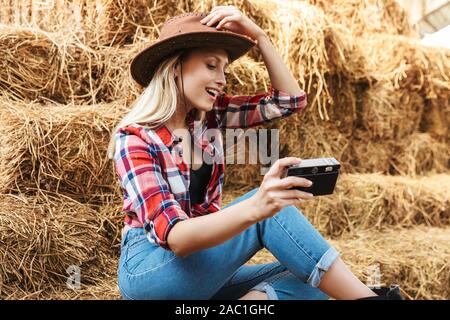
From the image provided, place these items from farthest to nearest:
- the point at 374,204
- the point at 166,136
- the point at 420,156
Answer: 1. the point at 420,156
2. the point at 374,204
3. the point at 166,136

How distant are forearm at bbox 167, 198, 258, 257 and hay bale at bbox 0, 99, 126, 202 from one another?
0.58m

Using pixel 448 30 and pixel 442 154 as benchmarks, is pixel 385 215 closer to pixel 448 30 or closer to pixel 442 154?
pixel 442 154

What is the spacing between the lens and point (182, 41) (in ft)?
3.11

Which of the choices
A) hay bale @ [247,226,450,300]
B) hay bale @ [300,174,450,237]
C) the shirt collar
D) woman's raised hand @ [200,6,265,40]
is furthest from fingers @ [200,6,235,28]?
hay bale @ [300,174,450,237]

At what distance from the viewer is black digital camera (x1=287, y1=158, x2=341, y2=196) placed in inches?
29.1

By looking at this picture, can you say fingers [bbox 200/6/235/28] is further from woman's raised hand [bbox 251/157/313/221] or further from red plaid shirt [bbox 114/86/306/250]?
woman's raised hand [bbox 251/157/313/221]

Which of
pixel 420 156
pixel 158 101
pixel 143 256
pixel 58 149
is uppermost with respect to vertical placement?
pixel 158 101

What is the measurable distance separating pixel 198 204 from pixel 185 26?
0.33 m

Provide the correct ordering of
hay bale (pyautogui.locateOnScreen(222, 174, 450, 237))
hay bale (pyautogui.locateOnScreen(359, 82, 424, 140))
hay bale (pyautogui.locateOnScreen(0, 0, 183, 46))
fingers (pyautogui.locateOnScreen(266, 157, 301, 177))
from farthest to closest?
hay bale (pyautogui.locateOnScreen(359, 82, 424, 140))
hay bale (pyautogui.locateOnScreen(222, 174, 450, 237))
hay bale (pyautogui.locateOnScreen(0, 0, 183, 46))
fingers (pyautogui.locateOnScreen(266, 157, 301, 177))

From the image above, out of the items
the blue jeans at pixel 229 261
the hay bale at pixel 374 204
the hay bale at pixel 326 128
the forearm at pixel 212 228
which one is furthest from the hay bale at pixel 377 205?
the forearm at pixel 212 228

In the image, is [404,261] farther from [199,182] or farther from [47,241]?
[47,241]

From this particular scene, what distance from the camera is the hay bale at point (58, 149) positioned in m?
1.22

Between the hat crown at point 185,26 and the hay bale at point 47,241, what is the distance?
49 centimetres

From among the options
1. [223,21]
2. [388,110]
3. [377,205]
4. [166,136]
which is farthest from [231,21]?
[388,110]
